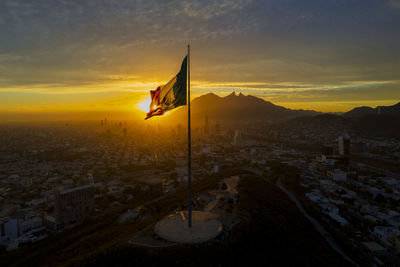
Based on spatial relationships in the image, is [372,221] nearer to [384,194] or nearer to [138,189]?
[384,194]

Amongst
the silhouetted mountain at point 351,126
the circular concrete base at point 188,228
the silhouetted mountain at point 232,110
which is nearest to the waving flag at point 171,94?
the circular concrete base at point 188,228

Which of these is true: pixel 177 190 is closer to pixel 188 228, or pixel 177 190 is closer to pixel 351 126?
pixel 188 228

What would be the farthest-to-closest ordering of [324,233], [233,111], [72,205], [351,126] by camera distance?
1. [233,111]
2. [351,126]
3. [72,205]
4. [324,233]

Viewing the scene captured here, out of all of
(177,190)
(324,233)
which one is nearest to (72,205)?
(177,190)

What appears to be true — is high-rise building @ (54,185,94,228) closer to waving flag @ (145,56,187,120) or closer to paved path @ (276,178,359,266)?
waving flag @ (145,56,187,120)

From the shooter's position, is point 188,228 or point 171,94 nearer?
point 171,94

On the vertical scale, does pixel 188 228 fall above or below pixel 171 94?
below

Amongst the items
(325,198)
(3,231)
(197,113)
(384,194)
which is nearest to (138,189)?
(3,231)

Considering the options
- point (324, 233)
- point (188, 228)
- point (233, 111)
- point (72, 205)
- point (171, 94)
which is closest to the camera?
point (171, 94)
